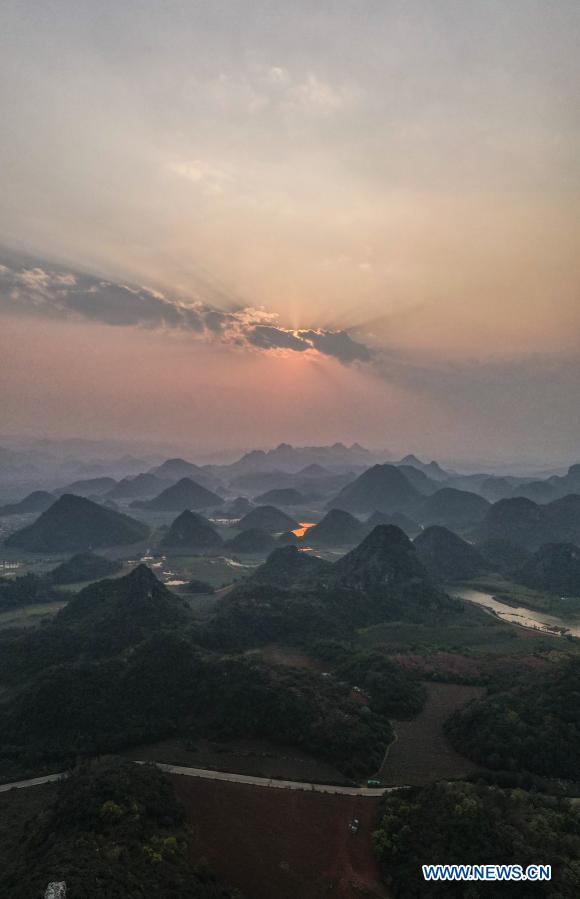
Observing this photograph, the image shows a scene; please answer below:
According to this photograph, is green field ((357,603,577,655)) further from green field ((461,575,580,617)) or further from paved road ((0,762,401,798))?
paved road ((0,762,401,798))

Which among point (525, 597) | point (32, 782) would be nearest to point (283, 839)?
point (32, 782)

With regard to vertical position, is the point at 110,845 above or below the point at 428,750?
above

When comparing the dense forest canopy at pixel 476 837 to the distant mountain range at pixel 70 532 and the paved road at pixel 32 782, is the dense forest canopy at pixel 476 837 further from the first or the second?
the distant mountain range at pixel 70 532

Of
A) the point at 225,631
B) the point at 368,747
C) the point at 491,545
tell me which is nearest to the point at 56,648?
the point at 225,631

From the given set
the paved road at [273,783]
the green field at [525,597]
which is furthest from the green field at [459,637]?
the paved road at [273,783]

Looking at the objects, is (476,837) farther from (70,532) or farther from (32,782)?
(70,532)
